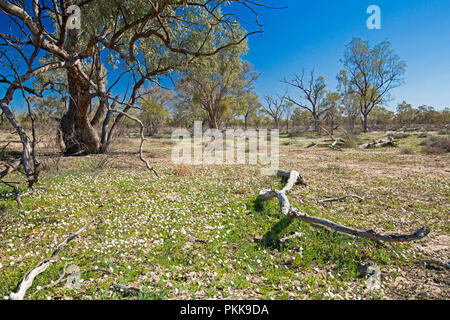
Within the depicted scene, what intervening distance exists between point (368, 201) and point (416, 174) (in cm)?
512

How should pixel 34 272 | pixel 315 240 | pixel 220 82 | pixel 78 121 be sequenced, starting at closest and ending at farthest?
pixel 34 272, pixel 315 240, pixel 78 121, pixel 220 82

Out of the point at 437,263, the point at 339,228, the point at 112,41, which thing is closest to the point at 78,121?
the point at 112,41

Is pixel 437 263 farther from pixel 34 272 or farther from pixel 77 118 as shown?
pixel 77 118

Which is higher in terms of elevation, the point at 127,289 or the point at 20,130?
the point at 20,130

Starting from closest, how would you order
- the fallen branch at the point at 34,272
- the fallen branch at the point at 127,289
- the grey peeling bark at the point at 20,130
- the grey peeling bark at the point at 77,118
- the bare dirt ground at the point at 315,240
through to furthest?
1. the fallen branch at the point at 34,272
2. the fallen branch at the point at 127,289
3. the bare dirt ground at the point at 315,240
4. the grey peeling bark at the point at 20,130
5. the grey peeling bark at the point at 77,118

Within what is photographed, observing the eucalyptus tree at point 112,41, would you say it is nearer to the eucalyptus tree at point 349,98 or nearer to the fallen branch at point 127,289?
the fallen branch at point 127,289

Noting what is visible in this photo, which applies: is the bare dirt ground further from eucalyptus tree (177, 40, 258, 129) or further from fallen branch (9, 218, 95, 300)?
eucalyptus tree (177, 40, 258, 129)

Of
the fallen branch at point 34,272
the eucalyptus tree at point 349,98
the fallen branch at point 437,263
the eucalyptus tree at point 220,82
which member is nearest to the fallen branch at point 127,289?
the fallen branch at point 34,272

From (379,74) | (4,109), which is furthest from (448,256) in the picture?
(379,74)

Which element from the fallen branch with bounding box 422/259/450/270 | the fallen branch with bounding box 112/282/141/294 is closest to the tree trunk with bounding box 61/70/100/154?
the fallen branch with bounding box 112/282/141/294
